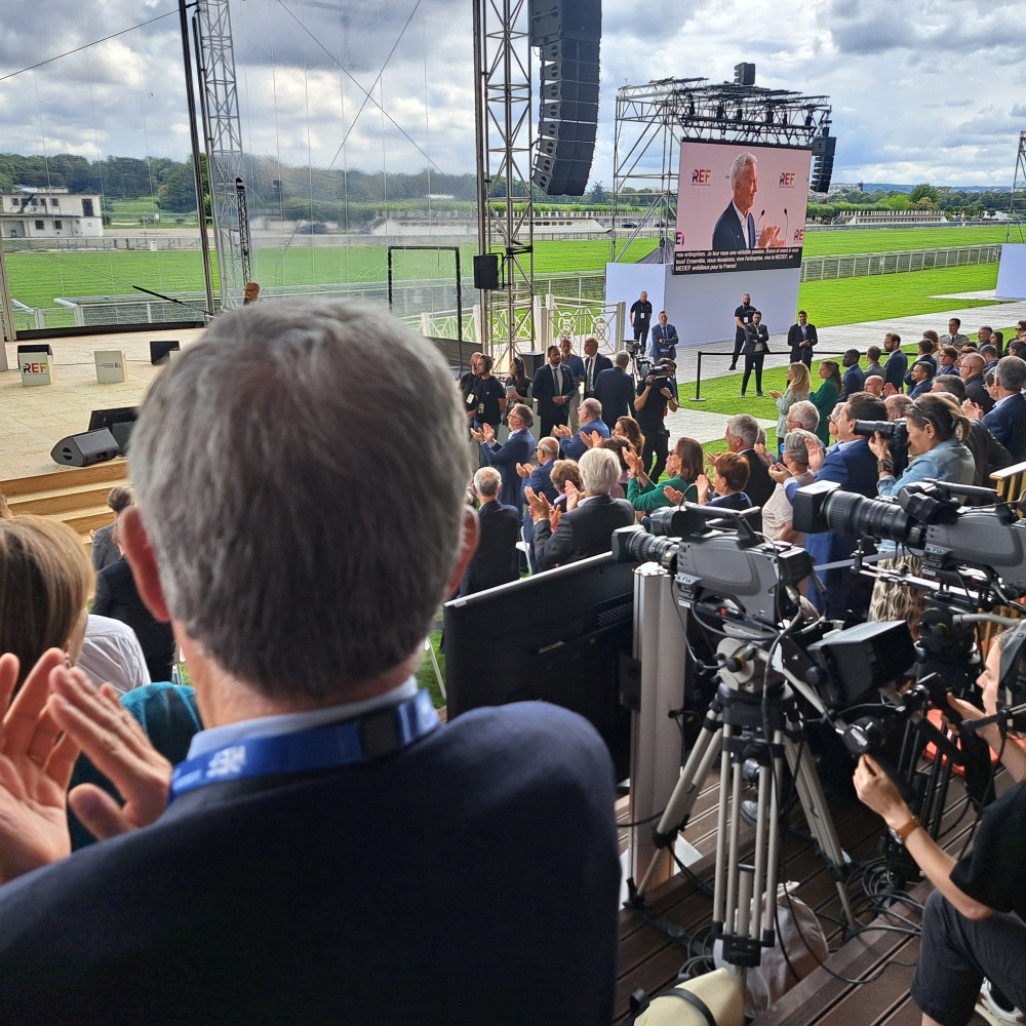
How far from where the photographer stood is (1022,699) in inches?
85.0

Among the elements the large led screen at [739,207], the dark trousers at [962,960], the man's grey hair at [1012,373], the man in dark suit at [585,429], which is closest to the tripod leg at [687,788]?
the dark trousers at [962,960]

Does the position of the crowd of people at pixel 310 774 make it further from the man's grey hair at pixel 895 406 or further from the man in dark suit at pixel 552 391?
the man in dark suit at pixel 552 391

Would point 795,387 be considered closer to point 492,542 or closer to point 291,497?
point 492,542

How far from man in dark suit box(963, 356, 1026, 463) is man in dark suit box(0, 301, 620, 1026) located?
23.2 feet

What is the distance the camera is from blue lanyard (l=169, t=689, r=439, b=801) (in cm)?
63

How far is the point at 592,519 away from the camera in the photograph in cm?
447

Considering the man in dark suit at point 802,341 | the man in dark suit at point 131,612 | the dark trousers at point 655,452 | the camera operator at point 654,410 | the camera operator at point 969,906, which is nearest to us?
the camera operator at point 969,906

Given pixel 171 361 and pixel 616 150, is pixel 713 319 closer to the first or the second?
pixel 616 150

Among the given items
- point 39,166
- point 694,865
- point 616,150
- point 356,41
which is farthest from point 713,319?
point 694,865

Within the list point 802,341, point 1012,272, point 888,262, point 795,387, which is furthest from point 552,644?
point 888,262

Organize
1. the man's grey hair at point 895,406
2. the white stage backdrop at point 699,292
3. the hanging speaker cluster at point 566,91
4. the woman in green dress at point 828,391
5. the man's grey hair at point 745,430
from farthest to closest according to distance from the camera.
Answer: the white stage backdrop at point 699,292 < the hanging speaker cluster at point 566,91 < the woman in green dress at point 828,391 < the man's grey hair at point 895,406 < the man's grey hair at point 745,430

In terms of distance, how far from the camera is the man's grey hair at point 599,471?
14.8 ft

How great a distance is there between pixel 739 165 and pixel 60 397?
15527 millimetres

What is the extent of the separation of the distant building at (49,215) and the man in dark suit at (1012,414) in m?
17.6
